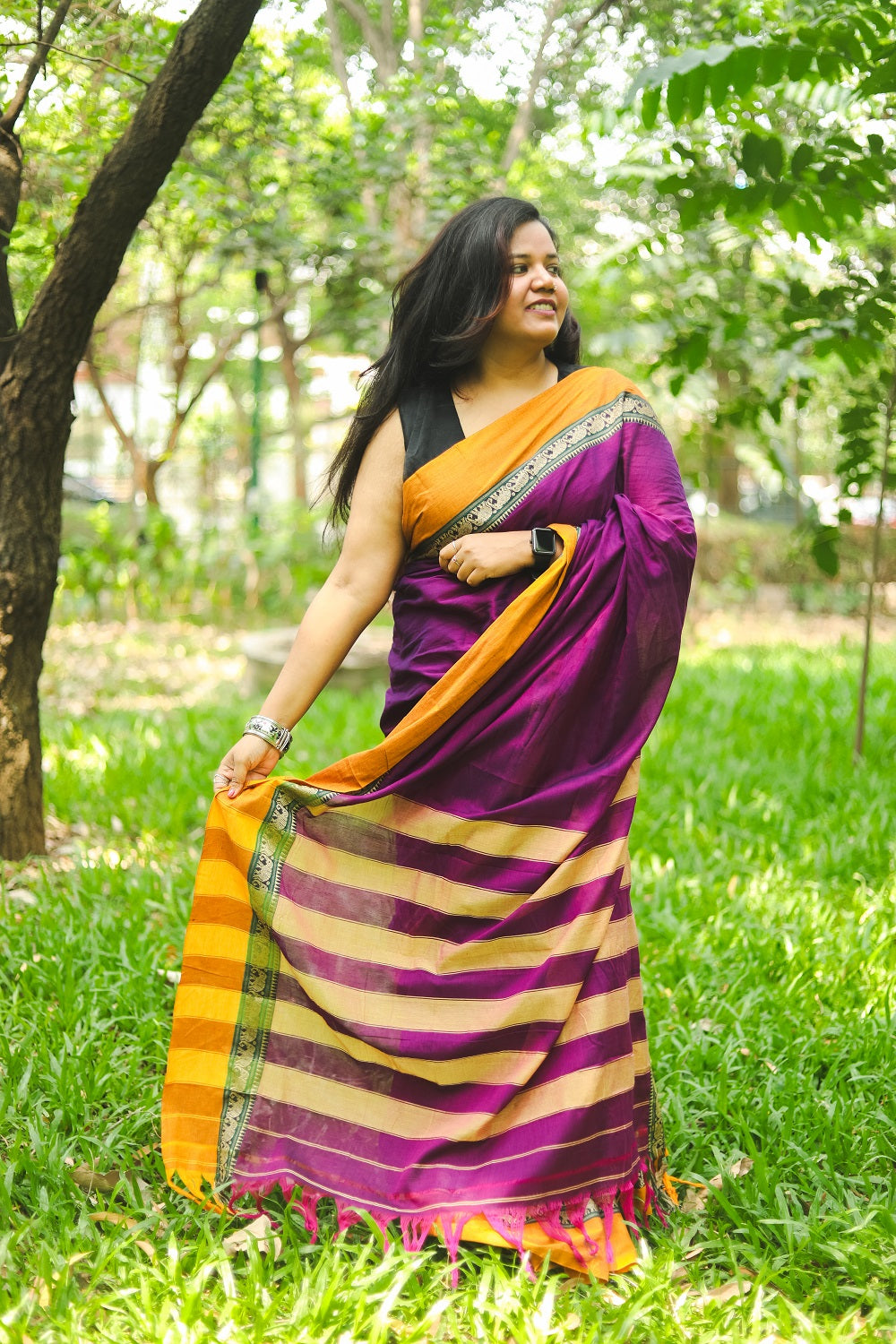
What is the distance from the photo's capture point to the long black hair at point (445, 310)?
2.29 m

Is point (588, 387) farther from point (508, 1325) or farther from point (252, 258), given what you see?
point (252, 258)

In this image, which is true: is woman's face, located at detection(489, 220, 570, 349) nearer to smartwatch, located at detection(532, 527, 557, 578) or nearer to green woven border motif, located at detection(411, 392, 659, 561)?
green woven border motif, located at detection(411, 392, 659, 561)

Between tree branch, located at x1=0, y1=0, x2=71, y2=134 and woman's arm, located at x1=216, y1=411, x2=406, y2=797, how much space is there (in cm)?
168

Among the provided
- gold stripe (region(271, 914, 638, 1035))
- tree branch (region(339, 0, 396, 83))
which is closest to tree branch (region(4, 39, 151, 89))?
gold stripe (region(271, 914, 638, 1035))

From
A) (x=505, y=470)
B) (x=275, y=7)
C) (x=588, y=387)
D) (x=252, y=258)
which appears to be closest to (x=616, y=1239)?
(x=505, y=470)

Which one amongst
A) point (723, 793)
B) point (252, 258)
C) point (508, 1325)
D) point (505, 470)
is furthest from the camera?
point (252, 258)

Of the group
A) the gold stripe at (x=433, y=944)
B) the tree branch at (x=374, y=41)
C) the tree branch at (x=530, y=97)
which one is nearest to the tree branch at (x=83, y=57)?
the gold stripe at (x=433, y=944)

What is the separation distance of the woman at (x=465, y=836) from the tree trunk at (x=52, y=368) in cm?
118

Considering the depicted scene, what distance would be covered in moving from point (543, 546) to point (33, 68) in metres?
2.16

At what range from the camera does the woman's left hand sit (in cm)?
220

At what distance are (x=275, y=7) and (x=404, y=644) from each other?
3872mm

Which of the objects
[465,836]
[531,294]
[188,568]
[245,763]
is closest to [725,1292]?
[465,836]

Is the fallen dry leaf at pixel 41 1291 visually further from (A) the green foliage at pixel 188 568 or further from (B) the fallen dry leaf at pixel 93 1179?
(A) the green foliage at pixel 188 568

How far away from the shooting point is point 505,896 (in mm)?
2201
